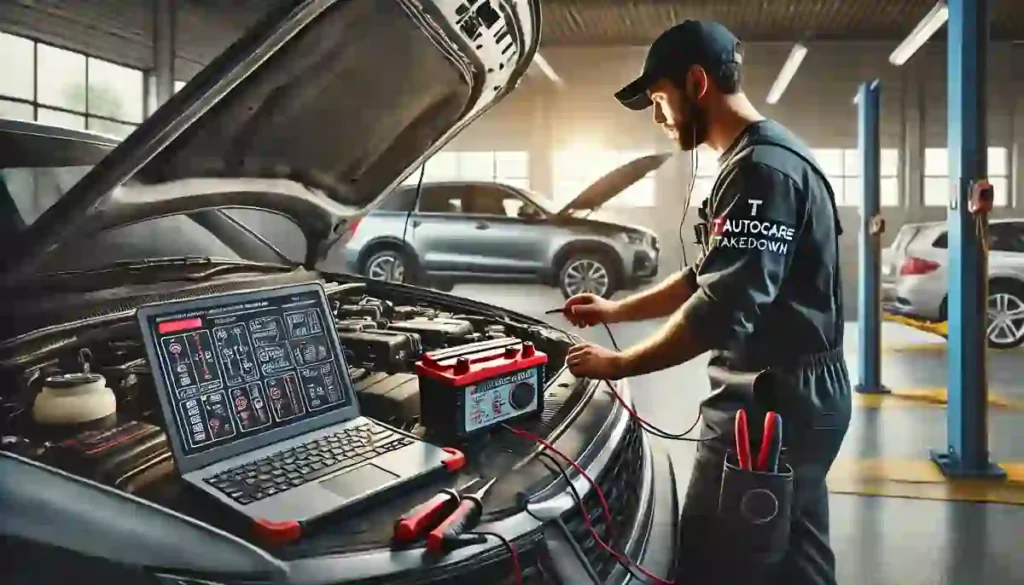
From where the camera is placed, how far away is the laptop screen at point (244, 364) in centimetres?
111

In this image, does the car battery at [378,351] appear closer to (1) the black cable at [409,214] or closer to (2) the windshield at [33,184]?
A: (2) the windshield at [33,184]

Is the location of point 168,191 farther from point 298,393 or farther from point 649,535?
point 649,535

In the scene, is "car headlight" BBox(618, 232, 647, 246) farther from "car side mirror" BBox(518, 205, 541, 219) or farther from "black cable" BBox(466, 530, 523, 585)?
"black cable" BBox(466, 530, 523, 585)

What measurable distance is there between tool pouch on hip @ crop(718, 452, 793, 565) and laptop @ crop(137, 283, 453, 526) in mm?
628

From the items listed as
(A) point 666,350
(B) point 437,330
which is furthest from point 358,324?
(A) point 666,350

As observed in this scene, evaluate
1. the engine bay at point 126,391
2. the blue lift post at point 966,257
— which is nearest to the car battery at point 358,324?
the engine bay at point 126,391

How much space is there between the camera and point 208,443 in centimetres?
112

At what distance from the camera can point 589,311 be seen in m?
1.75

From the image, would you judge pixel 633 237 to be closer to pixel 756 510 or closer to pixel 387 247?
pixel 387 247

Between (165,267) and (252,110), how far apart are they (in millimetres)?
512

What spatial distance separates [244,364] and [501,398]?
40 cm

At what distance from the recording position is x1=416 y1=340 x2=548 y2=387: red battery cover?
1301mm

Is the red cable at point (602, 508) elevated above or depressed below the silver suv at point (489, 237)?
below

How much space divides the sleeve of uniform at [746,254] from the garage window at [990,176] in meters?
1.84
